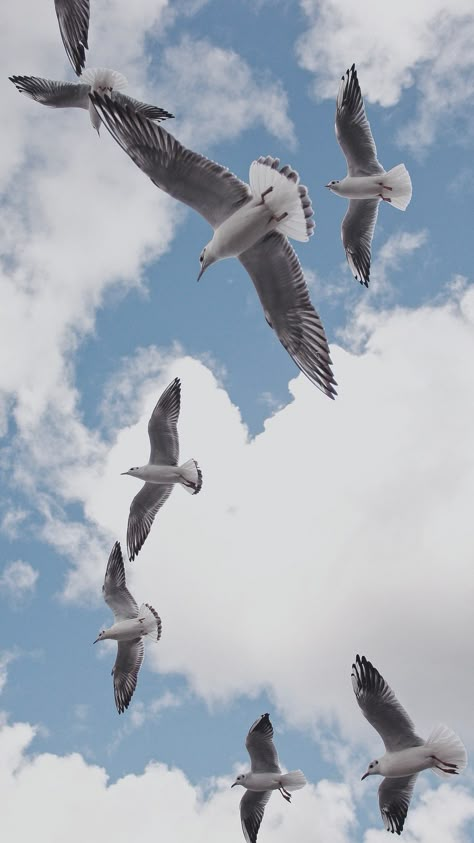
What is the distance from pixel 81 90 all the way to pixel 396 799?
36.4 ft

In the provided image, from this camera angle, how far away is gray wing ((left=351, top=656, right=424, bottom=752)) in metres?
11.0

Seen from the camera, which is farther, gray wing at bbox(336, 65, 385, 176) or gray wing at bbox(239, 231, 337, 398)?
gray wing at bbox(336, 65, 385, 176)

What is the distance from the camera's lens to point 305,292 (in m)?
8.25

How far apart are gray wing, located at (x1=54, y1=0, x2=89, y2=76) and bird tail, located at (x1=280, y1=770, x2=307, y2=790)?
1021cm

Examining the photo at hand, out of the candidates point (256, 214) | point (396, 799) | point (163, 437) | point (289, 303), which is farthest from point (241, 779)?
point (256, 214)

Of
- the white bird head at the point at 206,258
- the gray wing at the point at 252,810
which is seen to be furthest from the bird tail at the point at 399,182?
the gray wing at the point at 252,810

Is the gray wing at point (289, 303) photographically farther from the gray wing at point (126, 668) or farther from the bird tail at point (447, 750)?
the gray wing at point (126, 668)

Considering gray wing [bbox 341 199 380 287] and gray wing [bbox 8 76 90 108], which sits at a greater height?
gray wing [bbox 8 76 90 108]

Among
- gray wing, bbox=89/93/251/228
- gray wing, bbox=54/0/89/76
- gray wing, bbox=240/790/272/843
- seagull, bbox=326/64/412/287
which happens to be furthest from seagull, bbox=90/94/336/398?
gray wing, bbox=240/790/272/843

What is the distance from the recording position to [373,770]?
1133cm

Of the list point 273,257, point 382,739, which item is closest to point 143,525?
point 382,739

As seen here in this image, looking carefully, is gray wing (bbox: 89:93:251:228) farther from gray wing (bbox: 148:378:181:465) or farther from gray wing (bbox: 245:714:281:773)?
gray wing (bbox: 245:714:281:773)

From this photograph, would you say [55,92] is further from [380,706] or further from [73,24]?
[380,706]

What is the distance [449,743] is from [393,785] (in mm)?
1504
